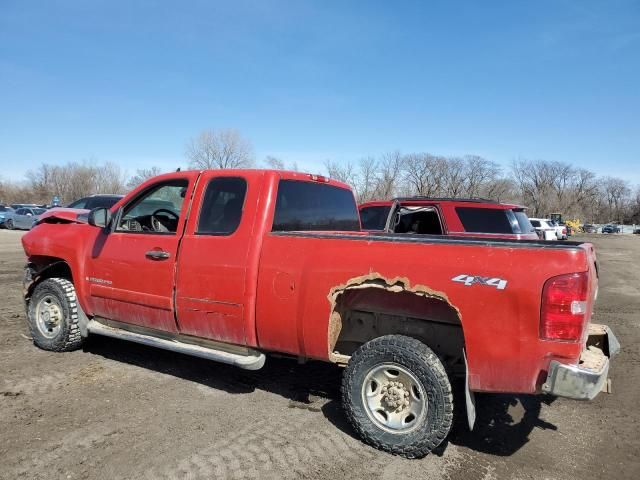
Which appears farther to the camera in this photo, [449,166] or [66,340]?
[449,166]

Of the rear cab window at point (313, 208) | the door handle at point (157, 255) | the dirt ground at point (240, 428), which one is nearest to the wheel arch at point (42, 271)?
the dirt ground at point (240, 428)

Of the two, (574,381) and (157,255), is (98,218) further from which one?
(574,381)

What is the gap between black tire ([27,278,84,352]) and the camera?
5230 mm

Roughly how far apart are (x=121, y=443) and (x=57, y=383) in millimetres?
1507

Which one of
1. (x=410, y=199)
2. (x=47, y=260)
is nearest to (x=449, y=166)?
(x=410, y=199)

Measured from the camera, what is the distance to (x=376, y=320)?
396 cm

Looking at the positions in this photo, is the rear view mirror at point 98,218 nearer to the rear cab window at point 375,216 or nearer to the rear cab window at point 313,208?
the rear cab window at point 313,208

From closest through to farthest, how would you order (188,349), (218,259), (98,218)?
(218,259)
(188,349)
(98,218)

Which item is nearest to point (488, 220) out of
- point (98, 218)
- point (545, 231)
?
point (98, 218)

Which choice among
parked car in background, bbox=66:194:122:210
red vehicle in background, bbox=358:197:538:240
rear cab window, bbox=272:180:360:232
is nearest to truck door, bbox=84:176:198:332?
rear cab window, bbox=272:180:360:232

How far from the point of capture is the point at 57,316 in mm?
5402

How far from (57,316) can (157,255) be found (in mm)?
1811

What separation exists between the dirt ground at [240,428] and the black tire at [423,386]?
12 centimetres

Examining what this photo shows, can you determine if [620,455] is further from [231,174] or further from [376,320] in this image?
[231,174]
